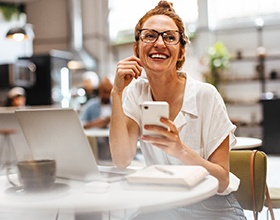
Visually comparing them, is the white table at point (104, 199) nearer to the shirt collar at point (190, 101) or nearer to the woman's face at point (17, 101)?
the shirt collar at point (190, 101)

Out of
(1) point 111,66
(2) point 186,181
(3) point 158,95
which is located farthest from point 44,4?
(2) point 186,181

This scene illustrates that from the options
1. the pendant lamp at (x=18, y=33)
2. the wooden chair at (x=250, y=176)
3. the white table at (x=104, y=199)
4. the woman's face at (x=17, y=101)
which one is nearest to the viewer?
the white table at (x=104, y=199)

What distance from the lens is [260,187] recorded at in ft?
5.91

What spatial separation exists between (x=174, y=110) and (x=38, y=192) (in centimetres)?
64

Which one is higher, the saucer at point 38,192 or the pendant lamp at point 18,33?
the pendant lamp at point 18,33

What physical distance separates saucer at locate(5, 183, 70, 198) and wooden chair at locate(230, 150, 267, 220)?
0.89 metres

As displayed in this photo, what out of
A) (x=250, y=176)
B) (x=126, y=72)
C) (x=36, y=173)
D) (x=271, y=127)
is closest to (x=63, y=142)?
(x=36, y=173)

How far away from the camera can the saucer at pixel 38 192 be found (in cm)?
107

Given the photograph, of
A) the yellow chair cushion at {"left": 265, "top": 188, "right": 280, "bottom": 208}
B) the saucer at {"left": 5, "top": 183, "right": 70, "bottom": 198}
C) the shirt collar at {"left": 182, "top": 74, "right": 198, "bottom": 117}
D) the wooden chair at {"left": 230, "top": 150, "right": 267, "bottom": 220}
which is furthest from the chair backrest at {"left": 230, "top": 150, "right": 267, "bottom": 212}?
the saucer at {"left": 5, "top": 183, "right": 70, "bottom": 198}

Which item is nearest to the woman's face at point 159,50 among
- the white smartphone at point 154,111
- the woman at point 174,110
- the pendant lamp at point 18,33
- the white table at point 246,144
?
the woman at point 174,110

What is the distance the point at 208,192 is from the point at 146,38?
25.6 inches

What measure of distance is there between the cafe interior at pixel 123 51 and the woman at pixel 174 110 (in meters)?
0.62

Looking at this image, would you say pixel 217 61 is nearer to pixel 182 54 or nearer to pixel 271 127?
pixel 271 127

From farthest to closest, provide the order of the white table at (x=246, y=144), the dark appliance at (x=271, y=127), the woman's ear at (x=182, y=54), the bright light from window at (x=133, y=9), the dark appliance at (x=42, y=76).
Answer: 1. the dark appliance at (x=42, y=76)
2. the bright light from window at (x=133, y=9)
3. the dark appliance at (x=271, y=127)
4. the white table at (x=246, y=144)
5. the woman's ear at (x=182, y=54)
